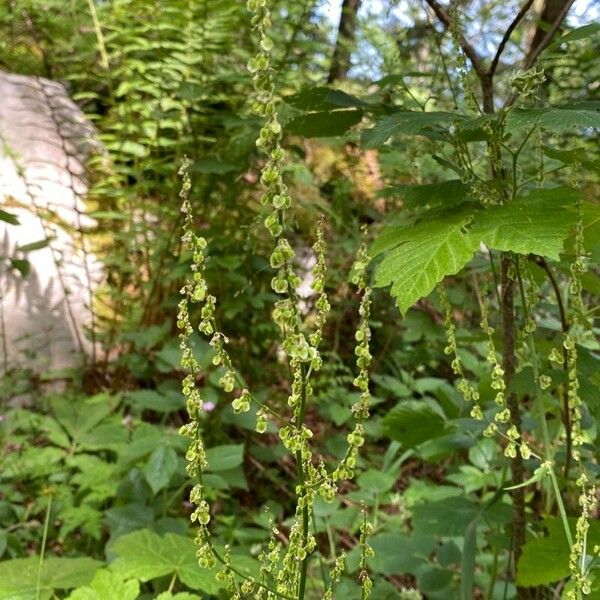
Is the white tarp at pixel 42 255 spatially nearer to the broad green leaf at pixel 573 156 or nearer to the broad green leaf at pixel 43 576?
the broad green leaf at pixel 43 576

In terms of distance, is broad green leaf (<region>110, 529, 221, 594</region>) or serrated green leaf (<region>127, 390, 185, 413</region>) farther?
serrated green leaf (<region>127, 390, 185, 413</region>)

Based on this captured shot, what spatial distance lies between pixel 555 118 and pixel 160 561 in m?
1.16

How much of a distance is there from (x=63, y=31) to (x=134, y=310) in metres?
2.05

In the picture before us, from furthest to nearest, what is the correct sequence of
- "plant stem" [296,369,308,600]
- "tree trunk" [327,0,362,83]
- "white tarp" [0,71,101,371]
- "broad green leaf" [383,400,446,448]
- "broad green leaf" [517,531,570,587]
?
1. "tree trunk" [327,0,362,83]
2. "white tarp" [0,71,101,371]
3. "broad green leaf" [383,400,446,448]
4. "broad green leaf" [517,531,570,587]
5. "plant stem" [296,369,308,600]

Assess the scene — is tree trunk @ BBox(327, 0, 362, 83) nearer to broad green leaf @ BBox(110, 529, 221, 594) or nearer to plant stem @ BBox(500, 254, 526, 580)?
plant stem @ BBox(500, 254, 526, 580)

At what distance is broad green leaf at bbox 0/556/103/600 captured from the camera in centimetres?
123

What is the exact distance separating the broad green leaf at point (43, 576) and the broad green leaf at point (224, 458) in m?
0.48

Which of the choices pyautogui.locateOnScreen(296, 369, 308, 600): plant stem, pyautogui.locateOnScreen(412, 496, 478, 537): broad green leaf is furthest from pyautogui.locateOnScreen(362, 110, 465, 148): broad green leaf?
pyautogui.locateOnScreen(412, 496, 478, 537): broad green leaf

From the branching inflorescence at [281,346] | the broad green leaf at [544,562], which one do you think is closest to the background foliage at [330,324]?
the broad green leaf at [544,562]

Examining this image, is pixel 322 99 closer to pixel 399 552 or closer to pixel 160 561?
pixel 160 561

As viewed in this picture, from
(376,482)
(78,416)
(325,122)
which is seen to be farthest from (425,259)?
(78,416)

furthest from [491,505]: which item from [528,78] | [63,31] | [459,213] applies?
[63,31]

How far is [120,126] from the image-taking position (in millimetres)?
3279

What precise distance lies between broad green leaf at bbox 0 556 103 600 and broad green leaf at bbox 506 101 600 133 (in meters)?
1.23
